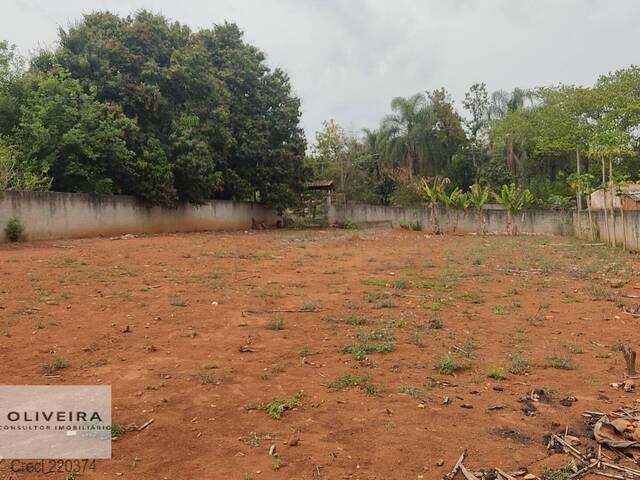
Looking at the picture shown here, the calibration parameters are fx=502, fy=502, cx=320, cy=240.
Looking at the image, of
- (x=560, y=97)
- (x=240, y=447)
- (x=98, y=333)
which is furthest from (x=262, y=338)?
(x=560, y=97)

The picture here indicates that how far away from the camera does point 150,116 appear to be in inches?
832

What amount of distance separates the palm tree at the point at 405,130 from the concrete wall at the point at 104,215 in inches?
480

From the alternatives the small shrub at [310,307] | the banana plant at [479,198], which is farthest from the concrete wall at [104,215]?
the banana plant at [479,198]

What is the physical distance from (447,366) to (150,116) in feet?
63.8

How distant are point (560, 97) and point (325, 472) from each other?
28.4m

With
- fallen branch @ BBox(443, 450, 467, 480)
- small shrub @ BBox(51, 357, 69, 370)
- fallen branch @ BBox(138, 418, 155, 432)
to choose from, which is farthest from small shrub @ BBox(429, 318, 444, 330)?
small shrub @ BBox(51, 357, 69, 370)

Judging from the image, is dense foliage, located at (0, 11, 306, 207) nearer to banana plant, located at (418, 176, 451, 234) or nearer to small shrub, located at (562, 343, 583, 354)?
banana plant, located at (418, 176, 451, 234)

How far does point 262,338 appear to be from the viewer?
579 cm

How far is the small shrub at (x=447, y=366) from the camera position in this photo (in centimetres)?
478

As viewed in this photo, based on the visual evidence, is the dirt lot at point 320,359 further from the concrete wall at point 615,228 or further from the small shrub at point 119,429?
the concrete wall at point 615,228

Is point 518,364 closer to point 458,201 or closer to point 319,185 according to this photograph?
point 458,201

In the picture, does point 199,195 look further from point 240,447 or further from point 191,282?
point 240,447

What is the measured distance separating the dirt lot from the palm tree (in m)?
25.4

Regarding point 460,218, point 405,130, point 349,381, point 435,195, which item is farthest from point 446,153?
point 349,381
